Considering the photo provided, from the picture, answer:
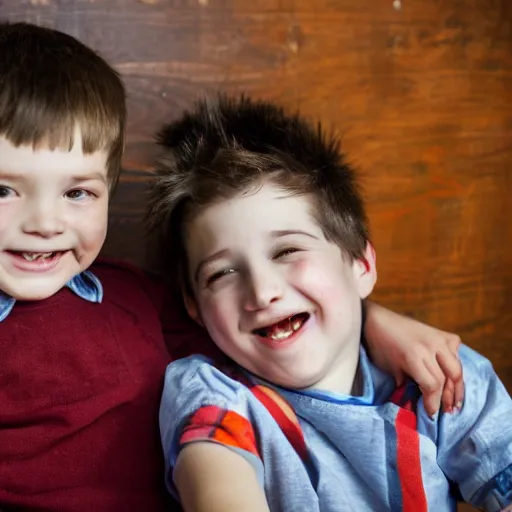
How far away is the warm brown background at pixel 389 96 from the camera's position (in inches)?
52.3

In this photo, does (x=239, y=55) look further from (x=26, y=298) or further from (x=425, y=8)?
(x=26, y=298)

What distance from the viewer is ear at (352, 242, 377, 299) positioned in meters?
1.19

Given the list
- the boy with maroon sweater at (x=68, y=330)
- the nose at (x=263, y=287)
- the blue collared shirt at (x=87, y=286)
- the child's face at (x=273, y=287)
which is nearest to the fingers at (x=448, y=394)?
the boy with maroon sweater at (x=68, y=330)

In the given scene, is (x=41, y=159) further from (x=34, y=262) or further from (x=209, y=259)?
(x=209, y=259)

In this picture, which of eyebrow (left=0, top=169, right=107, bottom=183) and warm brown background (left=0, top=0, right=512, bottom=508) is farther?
warm brown background (left=0, top=0, right=512, bottom=508)

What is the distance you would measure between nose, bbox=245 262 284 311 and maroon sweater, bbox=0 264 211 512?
0.64 feet

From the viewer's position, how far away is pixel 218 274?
112 cm

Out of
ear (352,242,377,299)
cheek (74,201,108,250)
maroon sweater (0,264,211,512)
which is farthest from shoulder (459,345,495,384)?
cheek (74,201,108,250)

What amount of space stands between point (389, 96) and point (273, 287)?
513 mm

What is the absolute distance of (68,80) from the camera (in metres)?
1.05

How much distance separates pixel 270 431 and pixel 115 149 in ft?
1.36

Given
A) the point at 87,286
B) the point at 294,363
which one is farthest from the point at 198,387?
the point at 87,286

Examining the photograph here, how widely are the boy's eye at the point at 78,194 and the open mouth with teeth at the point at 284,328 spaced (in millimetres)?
277

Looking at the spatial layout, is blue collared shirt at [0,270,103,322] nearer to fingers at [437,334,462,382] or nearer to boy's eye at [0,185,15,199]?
boy's eye at [0,185,15,199]
